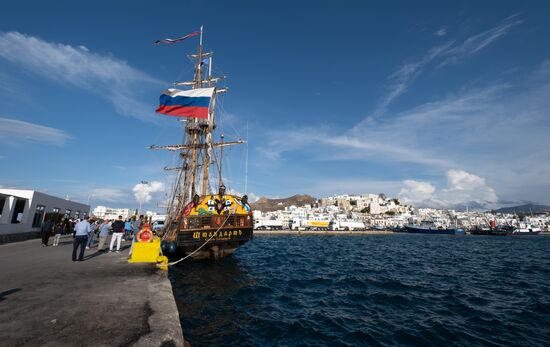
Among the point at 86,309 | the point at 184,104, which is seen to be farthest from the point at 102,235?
the point at 184,104

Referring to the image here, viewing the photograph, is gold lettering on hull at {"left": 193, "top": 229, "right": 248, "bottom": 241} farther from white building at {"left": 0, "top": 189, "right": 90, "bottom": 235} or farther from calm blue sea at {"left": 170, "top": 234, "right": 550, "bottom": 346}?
white building at {"left": 0, "top": 189, "right": 90, "bottom": 235}

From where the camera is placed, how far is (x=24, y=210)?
2502 centimetres

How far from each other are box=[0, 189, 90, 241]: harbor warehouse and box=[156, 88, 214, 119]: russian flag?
15.2m

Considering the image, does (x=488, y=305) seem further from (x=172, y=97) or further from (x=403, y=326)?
(x=172, y=97)

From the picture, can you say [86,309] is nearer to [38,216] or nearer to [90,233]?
[90,233]

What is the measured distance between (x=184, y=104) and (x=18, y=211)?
61.8 ft

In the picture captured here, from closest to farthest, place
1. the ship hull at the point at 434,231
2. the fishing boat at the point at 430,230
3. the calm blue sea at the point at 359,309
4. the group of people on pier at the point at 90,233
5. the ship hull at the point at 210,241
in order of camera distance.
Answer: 1. the calm blue sea at the point at 359,309
2. the group of people on pier at the point at 90,233
3. the ship hull at the point at 210,241
4. the ship hull at the point at 434,231
5. the fishing boat at the point at 430,230

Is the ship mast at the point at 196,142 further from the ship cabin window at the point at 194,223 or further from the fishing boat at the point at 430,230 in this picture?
the fishing boat at the point at 430,230

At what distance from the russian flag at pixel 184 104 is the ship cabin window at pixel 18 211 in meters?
16.0

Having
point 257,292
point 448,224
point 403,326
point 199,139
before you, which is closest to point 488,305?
point 403,326

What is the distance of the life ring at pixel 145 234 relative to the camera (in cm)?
1255

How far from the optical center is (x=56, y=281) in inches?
323

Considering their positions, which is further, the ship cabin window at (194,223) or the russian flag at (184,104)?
the russian flag at (184,104)

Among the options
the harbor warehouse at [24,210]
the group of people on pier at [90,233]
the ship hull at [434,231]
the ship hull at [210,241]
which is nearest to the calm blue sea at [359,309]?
the ship hull at [210,241]
